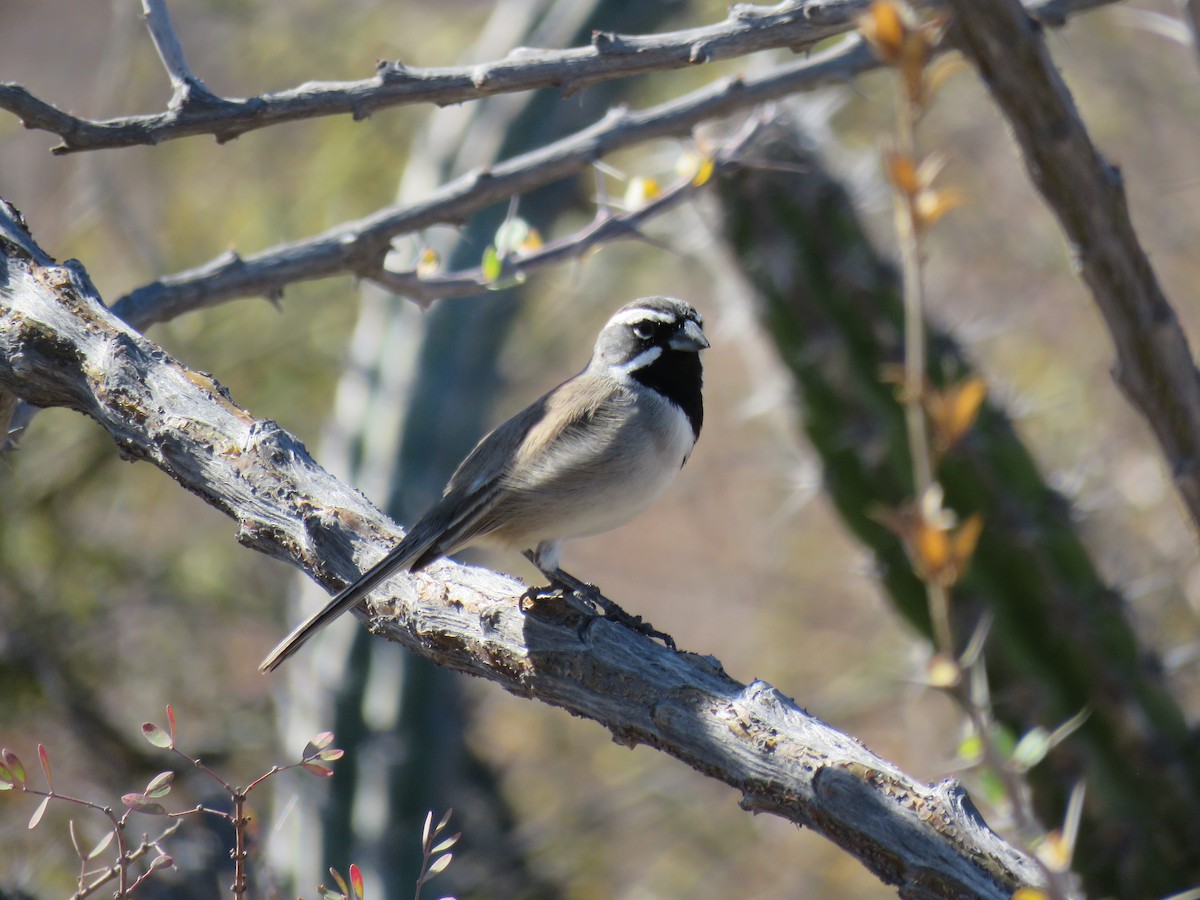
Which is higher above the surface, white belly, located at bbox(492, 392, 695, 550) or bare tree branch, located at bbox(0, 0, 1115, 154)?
bare tree branch, located at bbox(0, 0, 1115, 154)

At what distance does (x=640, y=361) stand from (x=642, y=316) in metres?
0.16

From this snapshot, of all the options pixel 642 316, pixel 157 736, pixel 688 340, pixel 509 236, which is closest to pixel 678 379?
pixel 688 340

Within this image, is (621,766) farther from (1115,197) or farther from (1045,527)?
(1115,197)

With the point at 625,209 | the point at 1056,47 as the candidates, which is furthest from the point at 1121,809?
the point at 1056,47

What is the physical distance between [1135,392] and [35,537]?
5152 mm

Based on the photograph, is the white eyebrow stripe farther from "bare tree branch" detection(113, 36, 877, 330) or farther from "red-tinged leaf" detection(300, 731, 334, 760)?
"red-tinged leaf" detection(300, 731, 334, 760)

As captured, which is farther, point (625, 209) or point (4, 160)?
point (4, 160)

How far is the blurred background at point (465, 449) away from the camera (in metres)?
5.18

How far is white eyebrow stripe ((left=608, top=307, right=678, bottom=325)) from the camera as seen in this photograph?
3.65 meters

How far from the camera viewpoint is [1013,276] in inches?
345

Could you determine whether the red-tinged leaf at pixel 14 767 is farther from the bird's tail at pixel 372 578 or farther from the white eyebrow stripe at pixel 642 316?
the white eyebrow stripe at pixel 642 316

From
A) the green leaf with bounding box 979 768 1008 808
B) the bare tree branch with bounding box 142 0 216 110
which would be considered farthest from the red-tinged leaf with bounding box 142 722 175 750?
the bare tree branch with bounding box 142 0 216 110

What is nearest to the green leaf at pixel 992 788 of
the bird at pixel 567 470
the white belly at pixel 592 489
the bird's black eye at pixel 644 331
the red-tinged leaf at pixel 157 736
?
the red-tinged leaf at pixel 157 736

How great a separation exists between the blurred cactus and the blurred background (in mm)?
102
